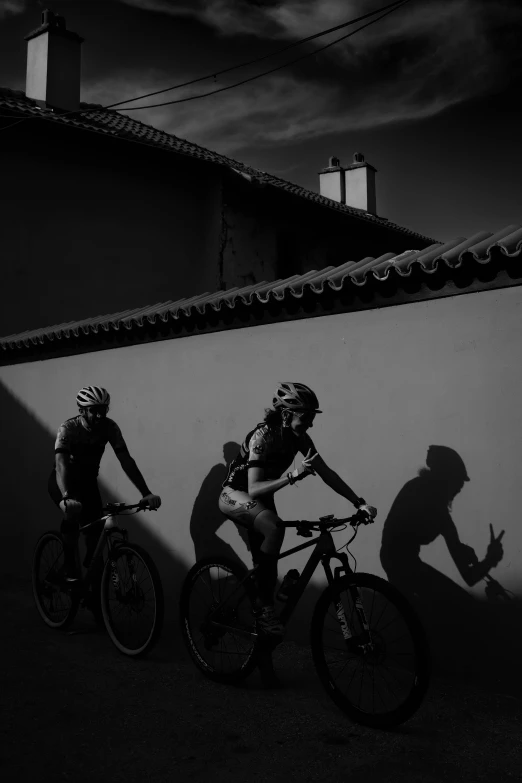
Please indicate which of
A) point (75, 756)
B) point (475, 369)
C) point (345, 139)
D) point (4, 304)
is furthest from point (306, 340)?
point (345, 139)

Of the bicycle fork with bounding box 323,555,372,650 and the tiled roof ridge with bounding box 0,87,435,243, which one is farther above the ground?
the tiled roof ridge with bounding box 0,87,435,243

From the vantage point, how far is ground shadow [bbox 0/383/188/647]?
8359 millimetres

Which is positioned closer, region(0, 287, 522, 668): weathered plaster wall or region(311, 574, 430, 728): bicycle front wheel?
region(311, 574, 430, 728): bicycle front wheel

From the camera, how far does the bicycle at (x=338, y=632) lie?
13.2 feet

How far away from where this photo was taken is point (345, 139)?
61.9ft

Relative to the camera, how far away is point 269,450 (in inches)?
183

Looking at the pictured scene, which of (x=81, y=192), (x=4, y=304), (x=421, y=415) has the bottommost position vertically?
(x=421, y=415)

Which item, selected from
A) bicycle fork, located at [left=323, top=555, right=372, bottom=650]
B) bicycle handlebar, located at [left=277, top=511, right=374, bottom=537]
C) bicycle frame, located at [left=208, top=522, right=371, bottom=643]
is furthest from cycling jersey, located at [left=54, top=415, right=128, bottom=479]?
bicycle fork, located at [left=323, top=555, right=372, bottom=650]

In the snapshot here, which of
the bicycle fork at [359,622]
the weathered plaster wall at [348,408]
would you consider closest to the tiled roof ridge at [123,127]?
the weathered plaster wall at [348,408]

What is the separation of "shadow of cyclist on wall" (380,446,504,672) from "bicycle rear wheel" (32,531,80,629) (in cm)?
274

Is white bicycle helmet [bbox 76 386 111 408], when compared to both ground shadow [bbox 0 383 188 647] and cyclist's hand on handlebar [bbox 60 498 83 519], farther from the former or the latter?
ground shadow [bbox 0 383 188 647]

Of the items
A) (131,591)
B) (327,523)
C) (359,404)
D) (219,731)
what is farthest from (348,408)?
(219,731)

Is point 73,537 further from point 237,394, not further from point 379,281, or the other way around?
point 379,281

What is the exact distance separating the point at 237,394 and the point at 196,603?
78.0 inches
